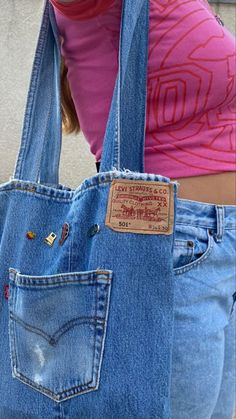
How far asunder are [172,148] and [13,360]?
0.42m

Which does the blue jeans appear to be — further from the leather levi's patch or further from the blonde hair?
the blonde hair

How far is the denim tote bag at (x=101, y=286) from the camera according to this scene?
0.72 m

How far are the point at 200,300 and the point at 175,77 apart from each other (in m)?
0.36

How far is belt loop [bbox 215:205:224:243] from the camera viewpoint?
0.88 metres

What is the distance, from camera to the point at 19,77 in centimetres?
328

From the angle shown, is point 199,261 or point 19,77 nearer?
point 199,261

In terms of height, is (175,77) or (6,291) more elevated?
(175,77)

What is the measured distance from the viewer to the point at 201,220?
865 millimetres

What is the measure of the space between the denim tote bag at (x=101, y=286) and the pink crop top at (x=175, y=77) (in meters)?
0.07

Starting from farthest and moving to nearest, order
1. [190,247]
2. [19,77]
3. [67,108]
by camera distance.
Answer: [19,77], [67,108], [190,247]

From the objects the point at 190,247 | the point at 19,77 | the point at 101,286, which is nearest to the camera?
the point at 101,286

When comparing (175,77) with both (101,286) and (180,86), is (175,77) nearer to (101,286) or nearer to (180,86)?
(180,86)

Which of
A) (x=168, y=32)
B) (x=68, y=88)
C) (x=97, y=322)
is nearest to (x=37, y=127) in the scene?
(x=68, y=88)

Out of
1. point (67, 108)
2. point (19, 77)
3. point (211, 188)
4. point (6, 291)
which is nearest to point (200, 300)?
point (211, 188)
